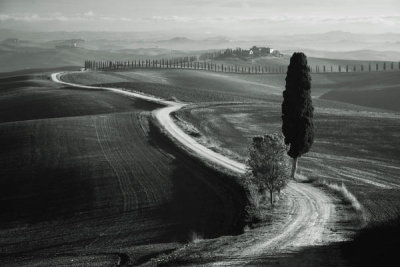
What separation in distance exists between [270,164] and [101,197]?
37.7 ft

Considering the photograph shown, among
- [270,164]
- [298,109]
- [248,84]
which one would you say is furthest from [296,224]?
[248,84]

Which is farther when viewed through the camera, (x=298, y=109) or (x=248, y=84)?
(x=248, y=84)

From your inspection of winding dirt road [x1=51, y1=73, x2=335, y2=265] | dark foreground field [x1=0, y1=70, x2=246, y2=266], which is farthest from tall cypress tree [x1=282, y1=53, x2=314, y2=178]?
dark foreground field [x1=0, y1=70, x2=246, y2=266]

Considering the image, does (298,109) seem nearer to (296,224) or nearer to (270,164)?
(270,164)

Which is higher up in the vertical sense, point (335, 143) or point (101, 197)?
point (335, 143)

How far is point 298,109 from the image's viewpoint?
45312 mm

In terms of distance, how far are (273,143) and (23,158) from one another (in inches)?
930

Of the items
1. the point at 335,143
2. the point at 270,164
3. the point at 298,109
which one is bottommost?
the point at 335,143

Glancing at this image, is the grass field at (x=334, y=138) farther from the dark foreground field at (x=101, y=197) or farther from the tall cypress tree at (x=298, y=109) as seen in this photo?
the dark foreground field at (x=101, y=197)

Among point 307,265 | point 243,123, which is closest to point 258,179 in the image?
point 307,265

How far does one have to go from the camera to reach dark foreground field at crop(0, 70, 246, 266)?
32375mm

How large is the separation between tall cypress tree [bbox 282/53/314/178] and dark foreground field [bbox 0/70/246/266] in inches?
283

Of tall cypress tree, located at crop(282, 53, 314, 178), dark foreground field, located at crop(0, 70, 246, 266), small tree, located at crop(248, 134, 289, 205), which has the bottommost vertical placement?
dark foreground field, located at crop(0, 70, 246, 266)

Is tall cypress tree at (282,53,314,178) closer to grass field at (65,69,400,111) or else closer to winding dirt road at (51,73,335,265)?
winding dirt road at (51,73,335,265)
